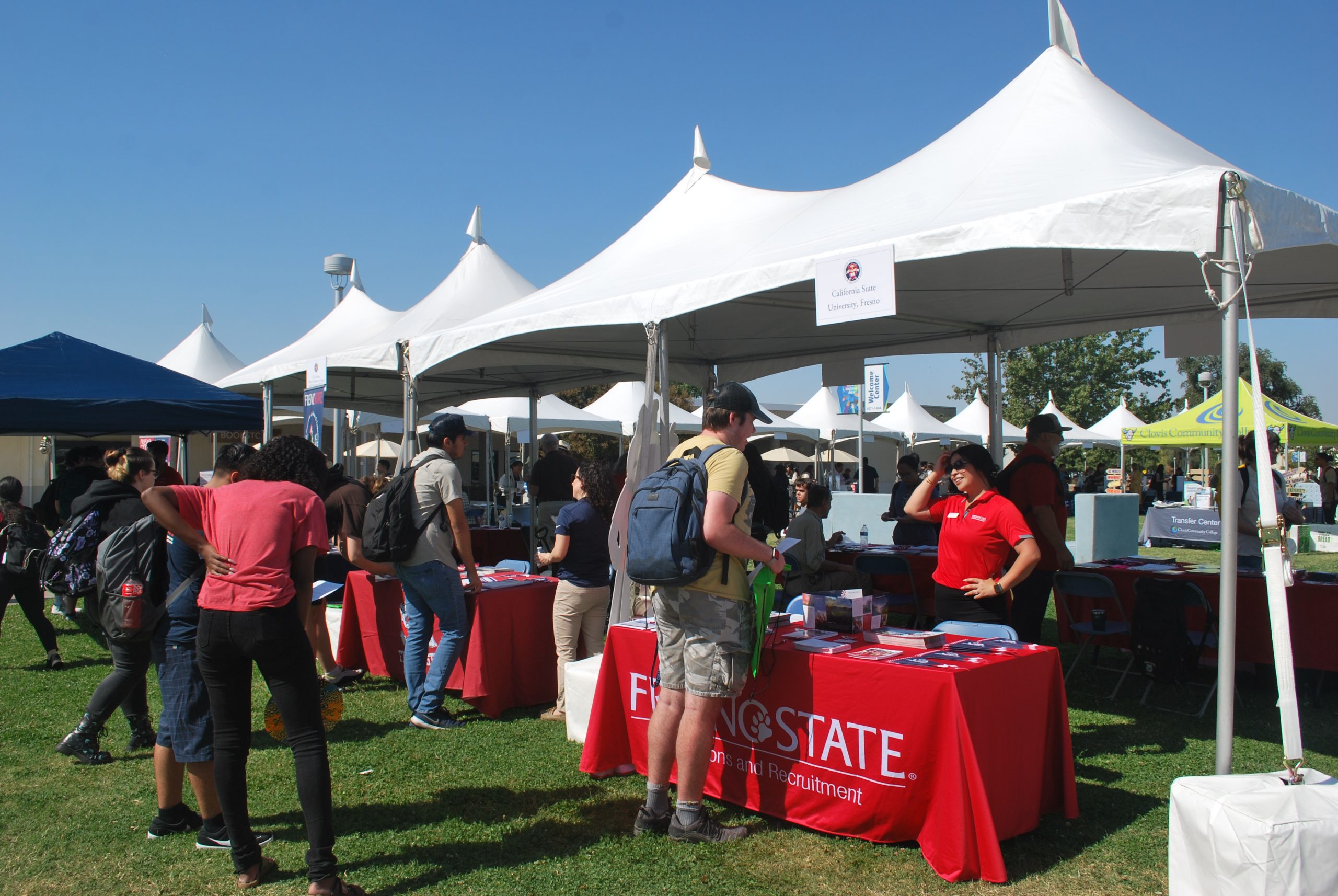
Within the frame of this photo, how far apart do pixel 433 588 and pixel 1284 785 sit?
351 cm

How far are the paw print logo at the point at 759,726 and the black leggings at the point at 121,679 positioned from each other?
2437 mm

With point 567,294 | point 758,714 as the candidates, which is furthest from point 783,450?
point 758,714

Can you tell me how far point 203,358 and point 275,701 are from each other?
16.0 m

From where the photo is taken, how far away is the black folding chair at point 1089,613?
5023 mm

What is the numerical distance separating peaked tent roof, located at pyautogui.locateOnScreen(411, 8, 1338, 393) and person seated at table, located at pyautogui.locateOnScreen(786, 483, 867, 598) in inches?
54.0

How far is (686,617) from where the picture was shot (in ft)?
10.1

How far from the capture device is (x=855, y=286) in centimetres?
393

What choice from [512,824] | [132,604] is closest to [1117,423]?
[512,824]

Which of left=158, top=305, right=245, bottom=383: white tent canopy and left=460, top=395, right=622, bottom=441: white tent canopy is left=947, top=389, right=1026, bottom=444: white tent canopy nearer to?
left=460, top=395, right=622, bottom=441: white tent canopy

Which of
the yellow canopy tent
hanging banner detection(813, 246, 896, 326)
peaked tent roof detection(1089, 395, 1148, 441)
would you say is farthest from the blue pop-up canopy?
peaked tent roof detection(1089, 395, 1148, 441)

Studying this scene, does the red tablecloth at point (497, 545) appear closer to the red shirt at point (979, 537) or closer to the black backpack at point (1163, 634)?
the red shirt at point (979, 537)

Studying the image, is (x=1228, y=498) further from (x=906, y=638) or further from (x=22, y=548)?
(x=22, y=548)

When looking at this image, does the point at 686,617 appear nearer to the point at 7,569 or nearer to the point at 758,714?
the point at 758,714

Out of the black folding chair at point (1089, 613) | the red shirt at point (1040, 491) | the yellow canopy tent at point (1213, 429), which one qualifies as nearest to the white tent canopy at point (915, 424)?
the yellow canopy tent at point (1213, 429)
